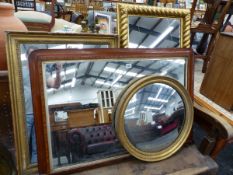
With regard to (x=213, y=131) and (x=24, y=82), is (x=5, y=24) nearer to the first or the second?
(x=24, y=82)

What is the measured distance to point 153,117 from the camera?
0.88m

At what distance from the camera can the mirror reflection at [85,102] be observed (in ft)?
2.50

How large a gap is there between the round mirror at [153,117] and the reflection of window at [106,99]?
54 mm

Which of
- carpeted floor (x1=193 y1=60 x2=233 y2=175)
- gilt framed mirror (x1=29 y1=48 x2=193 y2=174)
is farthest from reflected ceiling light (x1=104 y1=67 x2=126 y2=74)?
carpeted floor (x1=193 y1=60 x2=233 y2=175)

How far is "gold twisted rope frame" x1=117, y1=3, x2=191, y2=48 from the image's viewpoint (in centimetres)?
88

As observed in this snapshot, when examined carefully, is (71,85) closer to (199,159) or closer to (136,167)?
(136,167)

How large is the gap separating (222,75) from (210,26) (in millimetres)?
883

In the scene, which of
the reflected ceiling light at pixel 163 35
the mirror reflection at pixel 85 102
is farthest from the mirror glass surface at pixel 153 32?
the mirror reflection at pixel 85 102

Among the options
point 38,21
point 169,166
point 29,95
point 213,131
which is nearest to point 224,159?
point 213,131

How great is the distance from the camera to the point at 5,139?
2.99 feet

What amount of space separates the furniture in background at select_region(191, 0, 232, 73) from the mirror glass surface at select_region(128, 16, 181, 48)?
1138mm

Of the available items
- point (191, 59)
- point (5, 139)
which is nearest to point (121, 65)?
point (191, 59)

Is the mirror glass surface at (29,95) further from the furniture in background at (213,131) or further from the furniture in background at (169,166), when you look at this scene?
the furniture in background at (213,131)

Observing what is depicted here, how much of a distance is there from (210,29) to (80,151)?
5.80 ft
